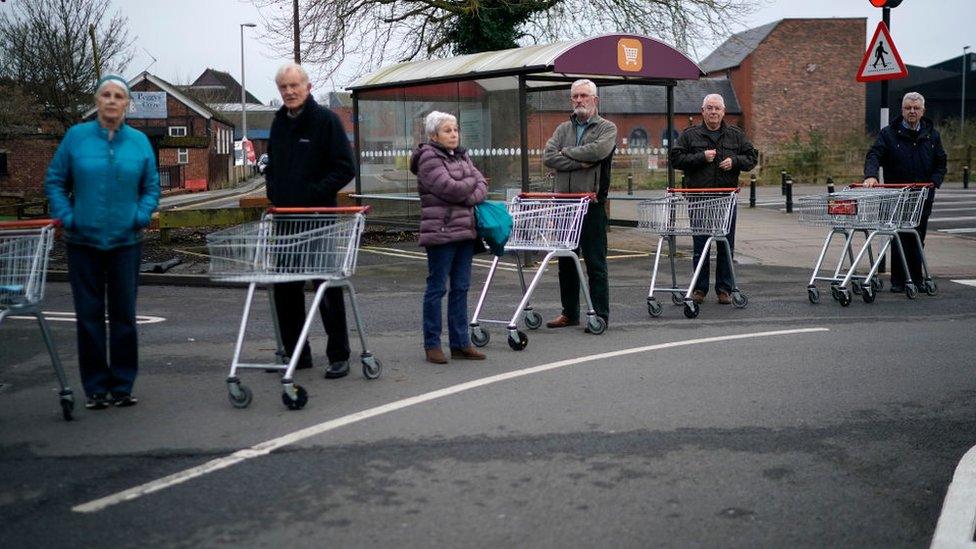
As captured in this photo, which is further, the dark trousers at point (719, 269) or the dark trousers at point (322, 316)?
the dark trousers at point (719, 269)

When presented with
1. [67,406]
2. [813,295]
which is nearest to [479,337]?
[67,406]

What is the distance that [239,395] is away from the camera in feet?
21.9

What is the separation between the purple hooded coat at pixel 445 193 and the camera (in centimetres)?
791

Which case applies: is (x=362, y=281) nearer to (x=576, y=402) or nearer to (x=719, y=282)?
(x=719, y=282)

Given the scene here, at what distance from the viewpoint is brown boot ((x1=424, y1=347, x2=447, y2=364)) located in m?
8.14

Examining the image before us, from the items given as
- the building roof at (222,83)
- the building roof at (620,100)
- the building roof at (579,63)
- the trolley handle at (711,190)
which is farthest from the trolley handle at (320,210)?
the building roof at (222,83)

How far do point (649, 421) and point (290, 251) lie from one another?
238 cm

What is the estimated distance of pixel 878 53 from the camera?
14414 mm

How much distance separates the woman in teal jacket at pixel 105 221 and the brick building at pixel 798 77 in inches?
2581

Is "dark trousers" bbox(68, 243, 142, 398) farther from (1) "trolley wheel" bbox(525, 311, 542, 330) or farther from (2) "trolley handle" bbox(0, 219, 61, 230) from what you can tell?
(1) "trolley wheel" bbox(525, 311, 542, 330)

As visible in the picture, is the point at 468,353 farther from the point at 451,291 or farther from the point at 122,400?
the point at 122,400

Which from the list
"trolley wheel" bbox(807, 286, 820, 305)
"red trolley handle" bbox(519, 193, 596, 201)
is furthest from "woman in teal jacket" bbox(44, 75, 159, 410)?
"trolley wheel" bbox(807, 286, 820, 305)

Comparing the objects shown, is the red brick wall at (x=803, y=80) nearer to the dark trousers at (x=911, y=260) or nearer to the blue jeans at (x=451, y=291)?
the dark trousers at (x=911, y=260)

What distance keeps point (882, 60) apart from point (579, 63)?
4.06 meters
